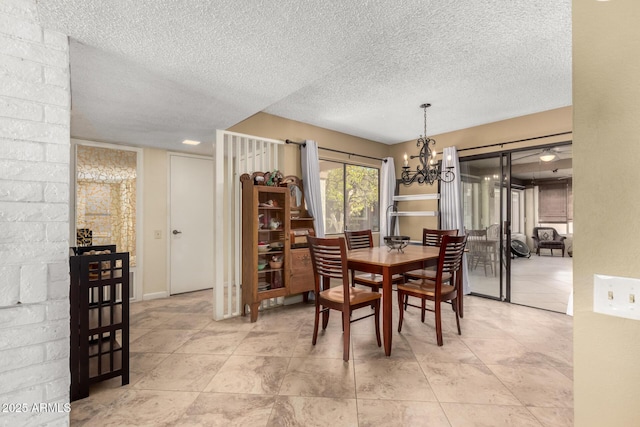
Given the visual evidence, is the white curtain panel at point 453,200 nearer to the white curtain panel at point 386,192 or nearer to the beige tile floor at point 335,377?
the white curtain panel at point 386,192

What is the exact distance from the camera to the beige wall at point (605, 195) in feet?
2.53

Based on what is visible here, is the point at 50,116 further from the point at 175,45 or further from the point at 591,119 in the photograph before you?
the point at 591,119

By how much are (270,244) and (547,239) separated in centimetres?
844

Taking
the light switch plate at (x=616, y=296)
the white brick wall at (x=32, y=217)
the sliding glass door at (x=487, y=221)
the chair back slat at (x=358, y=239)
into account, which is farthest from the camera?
the sliding glass door at (x=487, y=221)

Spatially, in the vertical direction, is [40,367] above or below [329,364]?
above

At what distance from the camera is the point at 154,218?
174 inches

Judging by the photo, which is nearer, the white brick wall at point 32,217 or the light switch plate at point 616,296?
the light switch plate at point 616,296

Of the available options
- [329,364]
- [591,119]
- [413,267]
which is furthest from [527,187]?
[591,119]

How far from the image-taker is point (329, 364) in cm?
236

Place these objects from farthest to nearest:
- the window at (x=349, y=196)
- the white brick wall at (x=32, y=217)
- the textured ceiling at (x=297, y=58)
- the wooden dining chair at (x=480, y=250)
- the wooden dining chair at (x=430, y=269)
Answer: the window at (x=349, y=196) → the wooden dining chair at (x=480, y=250) → the wooden dining chair at (x=430, y=269) → the textured ceiling at (x=297, y=58) → the white brick wall at (x=32, y=217)

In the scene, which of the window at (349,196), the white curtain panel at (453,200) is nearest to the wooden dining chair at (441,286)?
the white curtain panel at (453,200)

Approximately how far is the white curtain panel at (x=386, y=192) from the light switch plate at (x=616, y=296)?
4367 millimetres

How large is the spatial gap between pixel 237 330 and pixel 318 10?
2.91 m

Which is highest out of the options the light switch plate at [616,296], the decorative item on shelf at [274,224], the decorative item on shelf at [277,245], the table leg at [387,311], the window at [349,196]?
the window at [349,196]
